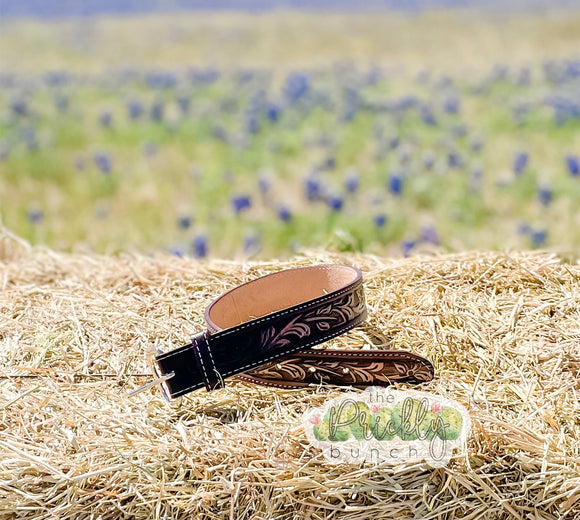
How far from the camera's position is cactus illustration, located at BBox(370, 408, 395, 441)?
5.37 ft

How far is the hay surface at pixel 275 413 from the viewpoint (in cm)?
157

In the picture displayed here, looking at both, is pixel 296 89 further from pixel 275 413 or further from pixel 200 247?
pixel 275 413

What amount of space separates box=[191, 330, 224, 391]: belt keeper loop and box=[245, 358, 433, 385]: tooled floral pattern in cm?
11

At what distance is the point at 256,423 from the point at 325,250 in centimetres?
126

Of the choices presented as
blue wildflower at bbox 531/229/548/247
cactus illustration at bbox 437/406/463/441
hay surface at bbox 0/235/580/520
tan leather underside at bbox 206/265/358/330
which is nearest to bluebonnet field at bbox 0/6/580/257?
blue wildflower at bbox 531/229/548/247

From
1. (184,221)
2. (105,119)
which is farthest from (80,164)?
(184,221)

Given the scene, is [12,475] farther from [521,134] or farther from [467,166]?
[521,134]

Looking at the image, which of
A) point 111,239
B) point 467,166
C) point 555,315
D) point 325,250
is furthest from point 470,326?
point 467,166

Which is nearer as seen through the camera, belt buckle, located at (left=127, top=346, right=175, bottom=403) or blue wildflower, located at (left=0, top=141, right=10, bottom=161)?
belt buckle, located at (left=127, top=346, right=175, bottom=403)

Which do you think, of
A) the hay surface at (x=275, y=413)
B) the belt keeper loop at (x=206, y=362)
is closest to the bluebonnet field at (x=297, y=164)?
the hay surface at (x=275, y=413)

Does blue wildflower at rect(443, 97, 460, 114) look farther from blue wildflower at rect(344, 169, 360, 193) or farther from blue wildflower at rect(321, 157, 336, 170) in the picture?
blue wildflower at rect(344, 169, 360, 193)

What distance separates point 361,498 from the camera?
1578 millimetres

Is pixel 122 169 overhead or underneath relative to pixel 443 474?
overhead

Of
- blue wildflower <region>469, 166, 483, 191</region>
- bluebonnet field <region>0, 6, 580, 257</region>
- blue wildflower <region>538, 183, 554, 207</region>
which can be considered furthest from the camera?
blue wildflower <region>469, 166, 483, 191</region>
